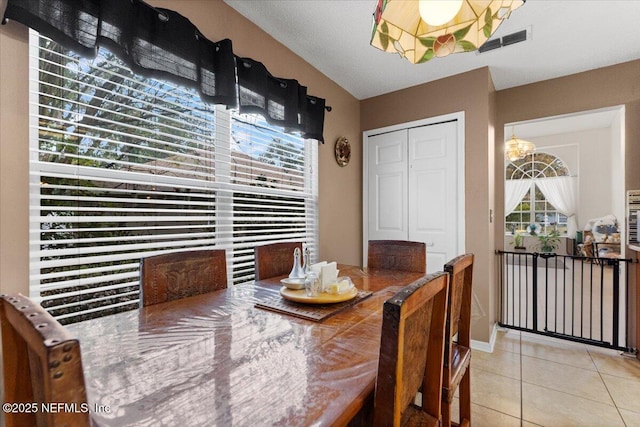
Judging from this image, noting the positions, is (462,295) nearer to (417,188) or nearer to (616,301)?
(417,188)

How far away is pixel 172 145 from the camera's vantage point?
5.98 feet

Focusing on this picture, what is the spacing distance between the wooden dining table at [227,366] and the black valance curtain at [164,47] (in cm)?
121

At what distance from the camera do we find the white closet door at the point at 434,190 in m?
3.07

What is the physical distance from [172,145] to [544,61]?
10.6 feet

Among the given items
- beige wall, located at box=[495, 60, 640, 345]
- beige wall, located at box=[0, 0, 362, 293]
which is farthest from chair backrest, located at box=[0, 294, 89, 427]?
beige wall, located at box=[495, 60, 640, 345]

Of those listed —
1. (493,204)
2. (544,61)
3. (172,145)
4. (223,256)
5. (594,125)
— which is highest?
(594,125)

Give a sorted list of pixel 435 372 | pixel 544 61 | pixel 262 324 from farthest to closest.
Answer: pixel 544 61 < pixel 262 324 < pixel 435 372

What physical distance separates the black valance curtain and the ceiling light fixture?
3.47ft

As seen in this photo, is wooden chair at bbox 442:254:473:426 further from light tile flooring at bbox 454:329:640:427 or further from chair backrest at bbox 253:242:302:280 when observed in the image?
chair backrest at bbox 253:242:302:280

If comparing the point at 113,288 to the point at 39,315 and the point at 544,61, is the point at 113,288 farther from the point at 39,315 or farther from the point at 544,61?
the point at 544,61

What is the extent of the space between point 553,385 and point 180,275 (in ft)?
8.49

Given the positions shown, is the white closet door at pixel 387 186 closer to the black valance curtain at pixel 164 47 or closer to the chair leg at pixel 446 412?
the black valance curtain at pixel 164 47

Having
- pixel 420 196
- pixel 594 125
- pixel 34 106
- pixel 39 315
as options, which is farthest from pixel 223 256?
pixel 594 125

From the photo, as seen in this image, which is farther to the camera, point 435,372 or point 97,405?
point 435,372
